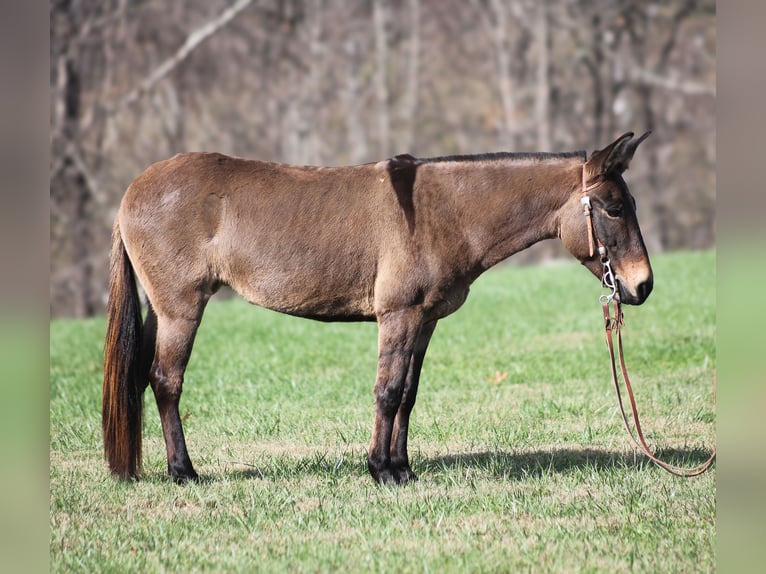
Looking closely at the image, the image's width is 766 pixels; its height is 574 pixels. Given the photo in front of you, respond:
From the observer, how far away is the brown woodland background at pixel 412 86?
25.4 meters

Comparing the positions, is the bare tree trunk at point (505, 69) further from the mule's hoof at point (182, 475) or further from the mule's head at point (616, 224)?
the mule's hoof at point (182, 475)

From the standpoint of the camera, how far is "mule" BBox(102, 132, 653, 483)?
5.79 metres

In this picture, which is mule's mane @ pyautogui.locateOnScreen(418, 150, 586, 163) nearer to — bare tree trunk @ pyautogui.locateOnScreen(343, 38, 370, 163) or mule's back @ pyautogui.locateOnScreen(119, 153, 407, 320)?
mule's back @ pyautogui.locateOnScreen(119, 153, 407, 320)

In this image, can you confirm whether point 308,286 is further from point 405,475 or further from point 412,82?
point 412,82

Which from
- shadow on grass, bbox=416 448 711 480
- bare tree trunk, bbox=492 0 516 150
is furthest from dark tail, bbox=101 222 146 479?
bare tree trunk, bbox=492 0 516 150

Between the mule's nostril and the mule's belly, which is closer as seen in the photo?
the mule's nostril

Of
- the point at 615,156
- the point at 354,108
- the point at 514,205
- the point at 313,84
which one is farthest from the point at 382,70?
the point at 615,156

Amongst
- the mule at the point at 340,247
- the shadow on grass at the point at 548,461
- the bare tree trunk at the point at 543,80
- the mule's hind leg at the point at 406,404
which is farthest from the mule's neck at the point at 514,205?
the bare tree trunk at the point at 543,80

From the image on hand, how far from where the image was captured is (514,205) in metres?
5.86

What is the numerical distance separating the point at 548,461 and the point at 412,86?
24.4 m

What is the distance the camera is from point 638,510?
5242mm

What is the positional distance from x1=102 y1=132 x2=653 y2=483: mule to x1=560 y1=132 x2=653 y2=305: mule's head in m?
0.01

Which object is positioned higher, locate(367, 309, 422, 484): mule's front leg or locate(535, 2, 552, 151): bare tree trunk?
locate(535, 2, 552, 151): bare tree trunk
